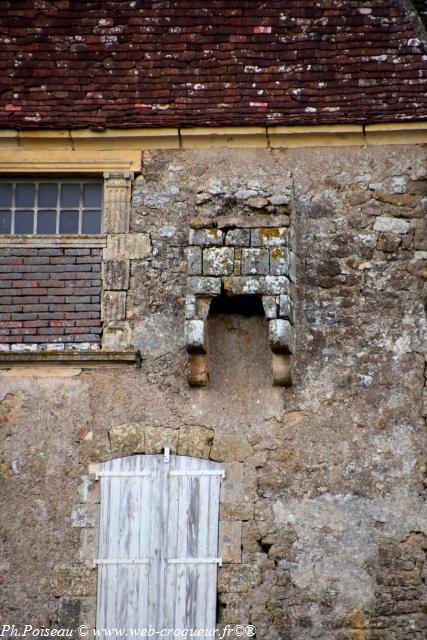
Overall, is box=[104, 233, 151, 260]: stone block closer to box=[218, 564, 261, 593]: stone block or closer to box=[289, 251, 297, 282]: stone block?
box=[289, 251, 297, 282]: stone block

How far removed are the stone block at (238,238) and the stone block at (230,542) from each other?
244cm

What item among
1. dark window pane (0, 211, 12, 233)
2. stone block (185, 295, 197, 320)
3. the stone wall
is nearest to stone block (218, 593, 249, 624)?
the stone wall

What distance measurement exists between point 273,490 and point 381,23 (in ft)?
15.1

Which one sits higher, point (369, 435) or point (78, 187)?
point (78, 187)

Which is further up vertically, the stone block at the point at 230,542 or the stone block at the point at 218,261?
the stone block at the point at 218,261

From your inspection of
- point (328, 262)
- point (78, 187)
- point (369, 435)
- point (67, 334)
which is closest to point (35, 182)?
point (78, 187)

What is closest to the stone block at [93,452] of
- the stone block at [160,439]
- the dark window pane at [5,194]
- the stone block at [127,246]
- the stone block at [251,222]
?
the stone block at [160,439]

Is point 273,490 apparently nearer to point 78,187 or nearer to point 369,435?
point 369,435

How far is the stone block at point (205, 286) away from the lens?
1411 cm

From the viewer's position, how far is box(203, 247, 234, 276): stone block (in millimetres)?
14164

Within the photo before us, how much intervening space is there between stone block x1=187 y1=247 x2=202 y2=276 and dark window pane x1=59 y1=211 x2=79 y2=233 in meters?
1.28

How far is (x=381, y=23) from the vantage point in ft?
50.5

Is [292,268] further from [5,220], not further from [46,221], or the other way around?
[5,220]

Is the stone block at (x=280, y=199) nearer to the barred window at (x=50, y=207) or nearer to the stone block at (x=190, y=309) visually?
the stone block at (x=190, y=309)
